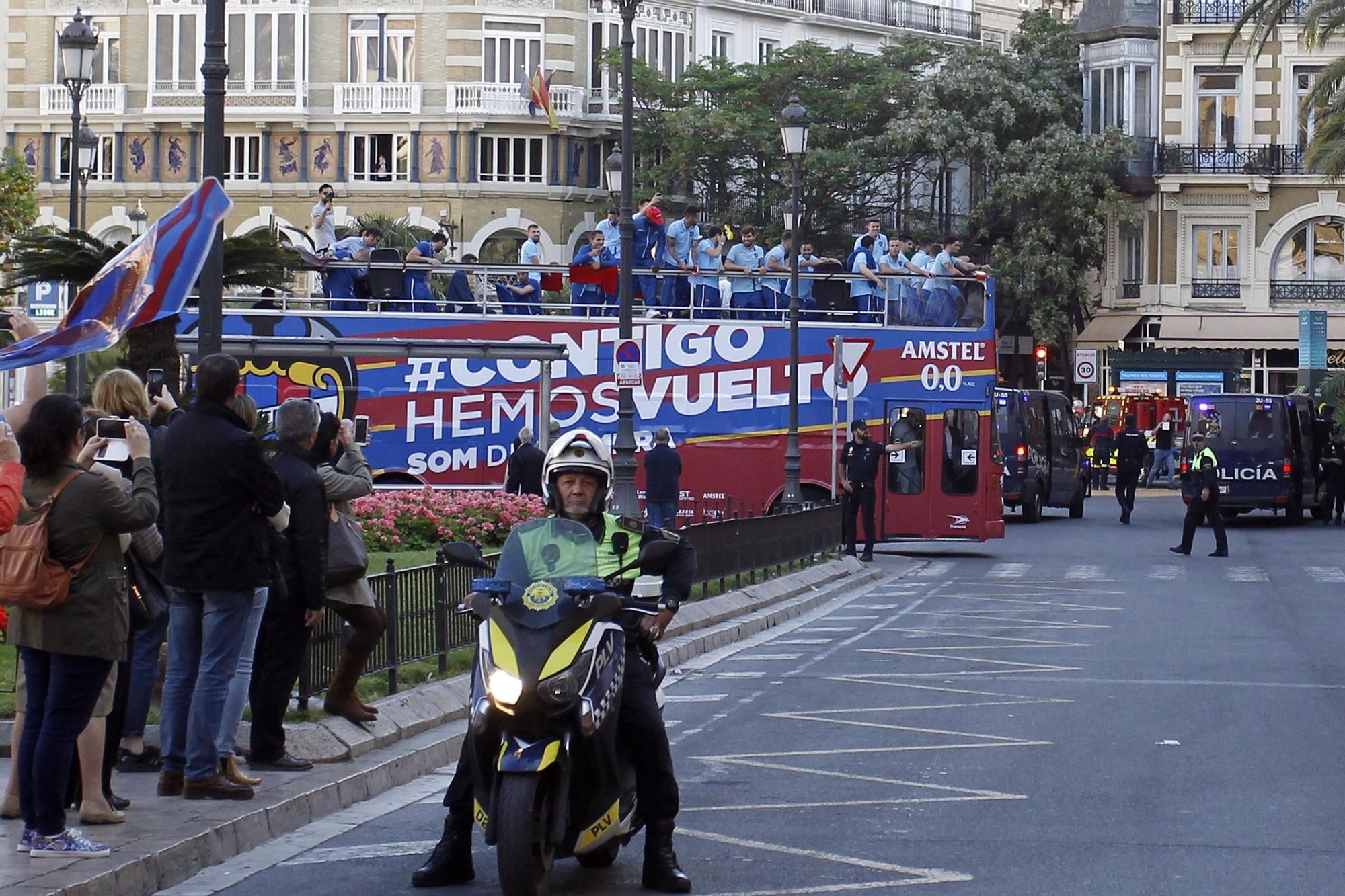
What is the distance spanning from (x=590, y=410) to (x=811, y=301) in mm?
3759

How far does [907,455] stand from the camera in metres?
28.9

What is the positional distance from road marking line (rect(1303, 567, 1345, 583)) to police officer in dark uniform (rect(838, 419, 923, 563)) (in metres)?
5.61

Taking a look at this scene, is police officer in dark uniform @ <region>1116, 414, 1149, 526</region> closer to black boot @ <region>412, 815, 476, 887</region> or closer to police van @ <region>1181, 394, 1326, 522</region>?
police van @ <region>1181, 394, 1326, 522</region>

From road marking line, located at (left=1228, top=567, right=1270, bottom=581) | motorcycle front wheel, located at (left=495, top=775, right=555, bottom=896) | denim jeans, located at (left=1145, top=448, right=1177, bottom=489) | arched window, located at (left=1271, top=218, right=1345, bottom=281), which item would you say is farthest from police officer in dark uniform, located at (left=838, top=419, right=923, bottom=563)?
arched window, located at (left=1271, top=218, right=1345, bottom=281)

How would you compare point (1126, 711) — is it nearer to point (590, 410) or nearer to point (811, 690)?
point (811, 690)

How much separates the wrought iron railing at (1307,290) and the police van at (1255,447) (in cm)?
2215

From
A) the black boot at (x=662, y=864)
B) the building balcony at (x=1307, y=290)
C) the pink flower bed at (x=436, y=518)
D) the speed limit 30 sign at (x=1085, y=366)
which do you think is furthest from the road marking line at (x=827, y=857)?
the building balcony at (x=1307, y=290)

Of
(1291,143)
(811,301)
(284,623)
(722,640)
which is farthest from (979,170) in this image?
(284,623)

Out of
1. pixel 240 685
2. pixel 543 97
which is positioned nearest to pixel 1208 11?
pixel 543 97

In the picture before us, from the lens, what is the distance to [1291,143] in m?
58.2

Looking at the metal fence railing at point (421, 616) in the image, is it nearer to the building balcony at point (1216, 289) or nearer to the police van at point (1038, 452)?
the police van at point (1038, 452)

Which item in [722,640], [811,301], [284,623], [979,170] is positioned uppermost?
[979,170]

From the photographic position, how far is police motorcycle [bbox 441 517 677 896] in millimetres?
7027

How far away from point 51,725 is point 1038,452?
31371mm
